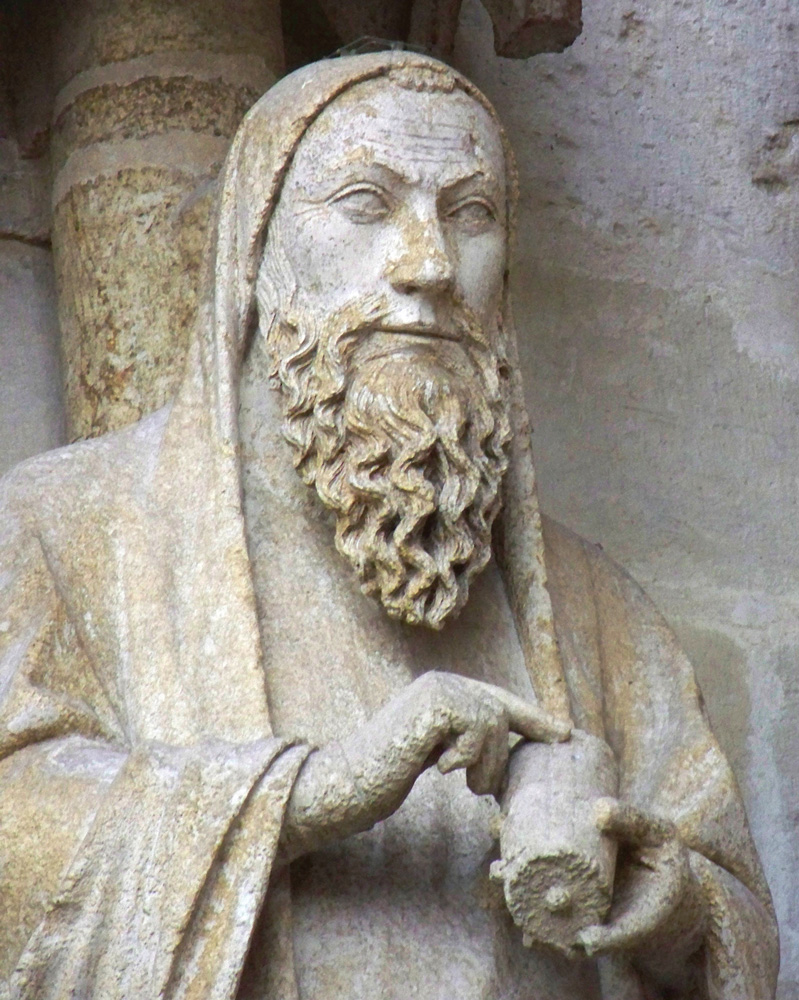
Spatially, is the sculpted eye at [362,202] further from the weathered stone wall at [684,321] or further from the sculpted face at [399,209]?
the weathered stone wall at [684,321]

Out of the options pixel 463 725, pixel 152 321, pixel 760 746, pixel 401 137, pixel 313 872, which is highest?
pixel 401 137

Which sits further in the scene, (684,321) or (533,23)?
(684,321)

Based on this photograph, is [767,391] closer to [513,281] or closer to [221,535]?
[513,281]

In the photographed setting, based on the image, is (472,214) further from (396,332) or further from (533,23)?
(533,23)

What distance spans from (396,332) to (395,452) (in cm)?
17

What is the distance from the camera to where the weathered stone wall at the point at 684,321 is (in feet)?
15.3

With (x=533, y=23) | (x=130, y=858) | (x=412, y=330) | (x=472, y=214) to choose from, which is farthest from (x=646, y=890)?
(x=533, y=23)

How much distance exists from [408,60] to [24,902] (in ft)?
4.31

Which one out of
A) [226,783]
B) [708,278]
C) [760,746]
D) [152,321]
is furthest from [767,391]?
[226,783]

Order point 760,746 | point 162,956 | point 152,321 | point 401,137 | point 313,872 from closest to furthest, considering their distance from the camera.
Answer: point 162,956 < point 313,872 < point 401,137 < point 152,321 < point 760,746

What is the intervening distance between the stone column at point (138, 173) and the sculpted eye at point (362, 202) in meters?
0.53

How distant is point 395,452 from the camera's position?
3623 mm

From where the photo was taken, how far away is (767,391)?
4836 millimetres

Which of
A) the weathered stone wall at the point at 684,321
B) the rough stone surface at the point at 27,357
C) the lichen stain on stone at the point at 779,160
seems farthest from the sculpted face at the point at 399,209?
the lichen stain on stone at the point at 779,160
